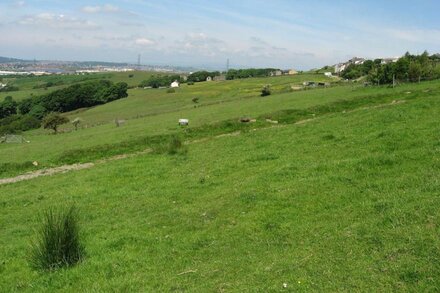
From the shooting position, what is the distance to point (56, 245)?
36.4 ft

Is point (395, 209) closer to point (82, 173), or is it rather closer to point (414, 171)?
point (414, 171)

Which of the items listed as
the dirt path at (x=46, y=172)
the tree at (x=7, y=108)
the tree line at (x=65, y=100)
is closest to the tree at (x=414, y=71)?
the dirt path at (x=46, y=172)

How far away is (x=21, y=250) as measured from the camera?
13.2 m

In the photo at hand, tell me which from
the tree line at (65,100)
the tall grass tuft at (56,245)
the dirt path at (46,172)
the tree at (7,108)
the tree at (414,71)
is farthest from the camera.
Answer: the tree at (7,108)

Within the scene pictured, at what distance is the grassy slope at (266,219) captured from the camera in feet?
27.8

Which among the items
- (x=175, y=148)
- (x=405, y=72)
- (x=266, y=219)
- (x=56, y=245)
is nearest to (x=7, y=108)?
(x=405, y=72)

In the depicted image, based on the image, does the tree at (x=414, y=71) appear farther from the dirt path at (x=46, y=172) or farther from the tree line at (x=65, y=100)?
the tree line at (x=65, y=100)

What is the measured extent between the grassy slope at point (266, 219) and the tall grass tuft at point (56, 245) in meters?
0.40

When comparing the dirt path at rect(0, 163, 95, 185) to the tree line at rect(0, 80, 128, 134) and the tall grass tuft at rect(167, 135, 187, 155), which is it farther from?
the tree line at rect(0, 80, 128, 134)

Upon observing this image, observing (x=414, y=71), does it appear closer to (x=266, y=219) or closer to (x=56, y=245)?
(x=266, y=219)

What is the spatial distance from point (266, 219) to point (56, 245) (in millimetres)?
5696

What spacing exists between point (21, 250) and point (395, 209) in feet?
35.5

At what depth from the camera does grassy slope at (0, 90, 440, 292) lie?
848 cm

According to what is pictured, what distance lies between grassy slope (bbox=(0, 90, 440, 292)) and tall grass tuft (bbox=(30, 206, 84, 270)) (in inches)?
15.6
